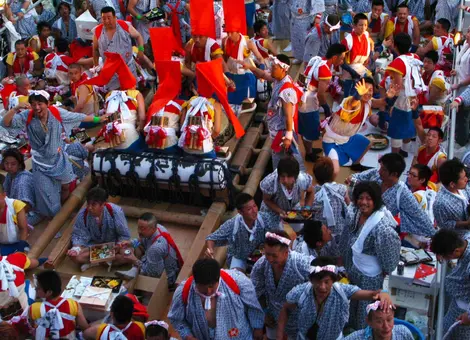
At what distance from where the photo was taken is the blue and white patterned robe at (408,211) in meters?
5.20

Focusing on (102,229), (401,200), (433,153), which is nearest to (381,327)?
(401,200)

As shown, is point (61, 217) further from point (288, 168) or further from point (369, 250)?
point (369, 250)

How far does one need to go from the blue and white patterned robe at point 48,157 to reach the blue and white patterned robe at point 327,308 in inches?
128

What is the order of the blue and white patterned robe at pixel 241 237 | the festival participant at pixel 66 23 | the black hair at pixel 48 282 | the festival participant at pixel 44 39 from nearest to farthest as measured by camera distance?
the black hair at pixel 48 282
the blue and white patterned robe at pixel 241 237
the festival participant at pixel 44 39
the festival participant at pixel 66 23

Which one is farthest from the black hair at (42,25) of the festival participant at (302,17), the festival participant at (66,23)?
the festival participant at (302,17)

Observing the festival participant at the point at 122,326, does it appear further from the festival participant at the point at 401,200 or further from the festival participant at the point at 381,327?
the festival participant at the point at 401,200

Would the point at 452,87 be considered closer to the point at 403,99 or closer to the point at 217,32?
the point at 403,99

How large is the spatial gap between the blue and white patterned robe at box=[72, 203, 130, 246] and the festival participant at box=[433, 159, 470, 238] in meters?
2.76

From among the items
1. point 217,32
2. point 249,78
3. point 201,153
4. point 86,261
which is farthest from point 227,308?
point 217,32

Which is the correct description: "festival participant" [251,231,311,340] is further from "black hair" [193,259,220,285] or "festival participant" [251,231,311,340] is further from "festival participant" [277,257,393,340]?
"black hair" [193,259,220,285]

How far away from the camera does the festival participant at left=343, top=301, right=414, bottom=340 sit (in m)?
3.83

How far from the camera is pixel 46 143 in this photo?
6574 mm

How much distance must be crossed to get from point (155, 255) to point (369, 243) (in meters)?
1.89

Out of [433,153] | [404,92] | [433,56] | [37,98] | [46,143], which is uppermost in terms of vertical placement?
[37,98]
